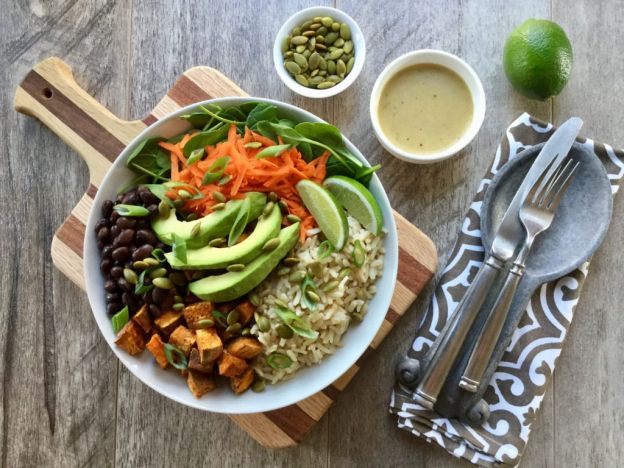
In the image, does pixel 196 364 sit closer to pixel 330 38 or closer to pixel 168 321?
pixel 168 321

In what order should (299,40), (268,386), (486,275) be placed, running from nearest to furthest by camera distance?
(268,386) → (486,275) → (299,40)

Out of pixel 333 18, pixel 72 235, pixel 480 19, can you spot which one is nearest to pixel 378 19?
pixel 333 18

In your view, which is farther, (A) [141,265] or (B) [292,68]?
(B) [292,68]

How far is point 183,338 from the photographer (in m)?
1.93

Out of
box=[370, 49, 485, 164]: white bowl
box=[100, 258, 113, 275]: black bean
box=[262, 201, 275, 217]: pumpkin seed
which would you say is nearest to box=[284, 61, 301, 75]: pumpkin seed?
box=[370, 49, 485, 164]: white bowl

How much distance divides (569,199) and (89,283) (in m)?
1.76

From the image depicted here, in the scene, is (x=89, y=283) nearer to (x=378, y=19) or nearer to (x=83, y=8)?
(x=83, y=8)

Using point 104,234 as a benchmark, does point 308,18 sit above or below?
above

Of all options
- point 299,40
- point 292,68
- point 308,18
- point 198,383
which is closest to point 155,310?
point 198,383

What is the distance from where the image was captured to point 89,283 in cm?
202

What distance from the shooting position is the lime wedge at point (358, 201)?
1.99 metres

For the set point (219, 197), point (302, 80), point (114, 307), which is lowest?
point (114, 307)

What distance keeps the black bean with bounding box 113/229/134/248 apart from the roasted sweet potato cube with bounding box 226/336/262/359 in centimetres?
46

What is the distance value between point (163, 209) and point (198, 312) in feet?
1.17
